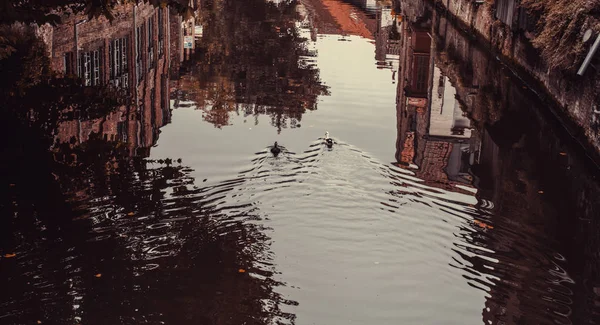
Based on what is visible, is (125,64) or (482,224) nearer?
(482,224)

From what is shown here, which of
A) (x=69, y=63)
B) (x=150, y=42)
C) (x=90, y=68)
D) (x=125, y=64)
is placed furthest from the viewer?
(x=150, y=42)

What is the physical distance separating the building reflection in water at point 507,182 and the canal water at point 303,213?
50mm

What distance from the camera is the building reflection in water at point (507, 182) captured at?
12.1 m

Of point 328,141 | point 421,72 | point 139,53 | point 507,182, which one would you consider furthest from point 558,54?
point 139,53

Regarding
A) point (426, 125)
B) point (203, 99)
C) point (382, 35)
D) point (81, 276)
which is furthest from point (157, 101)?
point (382, 35)

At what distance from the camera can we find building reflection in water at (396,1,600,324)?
12102 millimetres

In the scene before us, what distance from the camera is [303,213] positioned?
47.7ft

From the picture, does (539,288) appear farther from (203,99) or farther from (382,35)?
(382,35)

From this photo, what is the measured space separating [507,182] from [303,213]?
5.01 metres

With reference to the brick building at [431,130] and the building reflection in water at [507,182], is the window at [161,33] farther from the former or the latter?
the building reflection in water at [507,182]

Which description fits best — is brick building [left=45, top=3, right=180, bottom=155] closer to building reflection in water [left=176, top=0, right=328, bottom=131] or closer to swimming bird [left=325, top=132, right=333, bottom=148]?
building reflection in water [left=176, top=0, right=328, bottom=131]

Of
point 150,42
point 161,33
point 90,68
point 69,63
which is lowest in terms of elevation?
point 90,68

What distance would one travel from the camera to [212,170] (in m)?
16.9

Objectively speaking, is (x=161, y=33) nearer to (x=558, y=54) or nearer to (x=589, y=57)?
(x=558, y=54)
